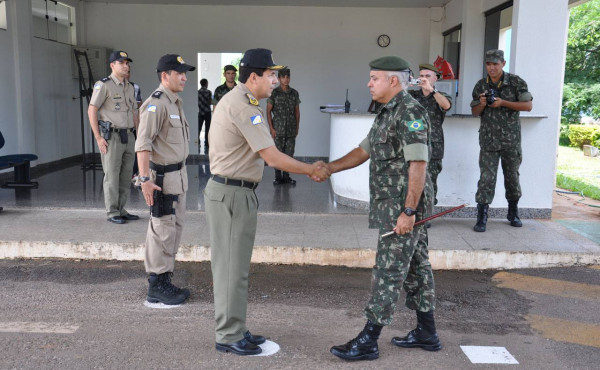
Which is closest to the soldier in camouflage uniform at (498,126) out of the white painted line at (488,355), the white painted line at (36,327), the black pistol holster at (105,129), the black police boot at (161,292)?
the white painted line at (488,355)

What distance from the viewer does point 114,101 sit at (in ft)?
20.5

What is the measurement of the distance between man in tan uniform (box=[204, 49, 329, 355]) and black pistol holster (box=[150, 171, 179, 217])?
0.96 m

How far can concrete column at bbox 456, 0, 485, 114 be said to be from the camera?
31.0 feet

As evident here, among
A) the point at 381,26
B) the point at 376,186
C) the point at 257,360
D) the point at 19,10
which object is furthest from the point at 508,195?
the point at 19,10

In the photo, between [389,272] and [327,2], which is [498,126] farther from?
[327,2]

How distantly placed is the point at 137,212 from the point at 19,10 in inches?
178

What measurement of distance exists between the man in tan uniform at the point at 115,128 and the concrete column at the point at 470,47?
5.66 metres

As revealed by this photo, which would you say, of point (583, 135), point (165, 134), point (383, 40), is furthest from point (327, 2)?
point (583, 135)

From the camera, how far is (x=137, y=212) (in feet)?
22.6

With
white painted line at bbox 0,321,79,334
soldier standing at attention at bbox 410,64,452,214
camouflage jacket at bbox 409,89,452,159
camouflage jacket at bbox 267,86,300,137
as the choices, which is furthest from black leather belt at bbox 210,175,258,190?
camouflage jacket at bbox 267,86,300,137

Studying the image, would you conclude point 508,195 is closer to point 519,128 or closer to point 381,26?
point 519,128

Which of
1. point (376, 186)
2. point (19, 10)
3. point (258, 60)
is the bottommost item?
point (376, 186)

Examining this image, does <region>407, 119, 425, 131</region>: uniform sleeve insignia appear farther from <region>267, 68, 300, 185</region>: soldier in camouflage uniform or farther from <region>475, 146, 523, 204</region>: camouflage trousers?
<region>267, 68, 300, 185</region>: soldier in camouflage uniform

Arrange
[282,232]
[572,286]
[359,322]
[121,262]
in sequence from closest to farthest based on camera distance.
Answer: [359,322] < [572,286] < [121,262] < [282,232]
